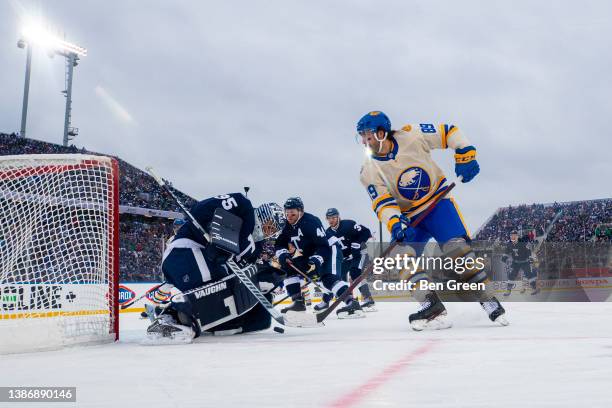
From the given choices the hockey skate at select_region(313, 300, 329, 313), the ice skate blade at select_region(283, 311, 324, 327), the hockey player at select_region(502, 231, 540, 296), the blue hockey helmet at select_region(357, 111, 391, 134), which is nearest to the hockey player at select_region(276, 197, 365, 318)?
the hockey skate at select_region(313, 300, 329, 313)

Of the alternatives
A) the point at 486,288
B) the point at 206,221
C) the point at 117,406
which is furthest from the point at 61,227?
the point at 117,406

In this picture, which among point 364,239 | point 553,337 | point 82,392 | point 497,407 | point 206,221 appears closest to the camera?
point 497,407

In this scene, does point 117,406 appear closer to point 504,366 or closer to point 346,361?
point 346,361

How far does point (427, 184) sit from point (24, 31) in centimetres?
2595

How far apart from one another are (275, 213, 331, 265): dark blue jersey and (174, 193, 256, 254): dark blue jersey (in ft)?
5.72

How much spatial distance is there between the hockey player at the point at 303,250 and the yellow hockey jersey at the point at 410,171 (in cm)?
148

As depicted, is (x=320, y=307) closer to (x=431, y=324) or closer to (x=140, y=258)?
(x=431, y=324)

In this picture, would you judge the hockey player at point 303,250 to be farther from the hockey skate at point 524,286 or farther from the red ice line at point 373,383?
the hockey skate at point 524,286

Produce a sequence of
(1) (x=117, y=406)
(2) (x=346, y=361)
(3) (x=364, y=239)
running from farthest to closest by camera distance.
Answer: (3) (x=364, y=239), (2) (x=346, y=361), (1) (x=117, y=406)

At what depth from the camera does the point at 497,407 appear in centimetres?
127

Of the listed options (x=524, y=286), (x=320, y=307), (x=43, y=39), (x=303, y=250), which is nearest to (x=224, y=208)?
(x=303, y=250)

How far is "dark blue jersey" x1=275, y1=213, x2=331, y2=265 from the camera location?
550cm

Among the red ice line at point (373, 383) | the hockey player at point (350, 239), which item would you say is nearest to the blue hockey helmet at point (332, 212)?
the hockey player at point (350, 239)

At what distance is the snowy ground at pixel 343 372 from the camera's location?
4.63 feet
